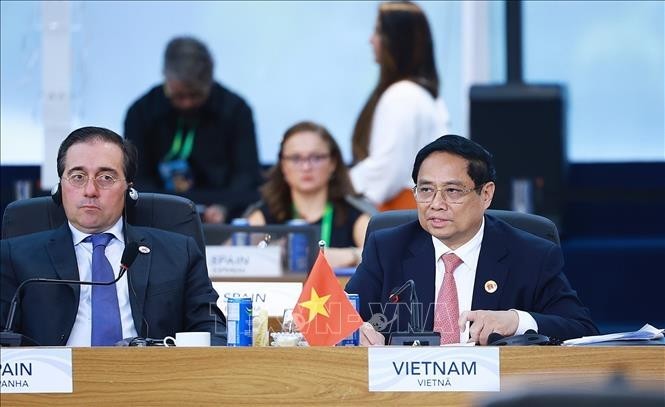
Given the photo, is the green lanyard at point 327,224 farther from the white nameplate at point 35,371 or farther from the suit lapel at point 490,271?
the white nameplate at point 35,371

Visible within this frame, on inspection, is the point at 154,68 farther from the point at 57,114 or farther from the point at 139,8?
the point at 57,114

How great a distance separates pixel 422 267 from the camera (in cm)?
480

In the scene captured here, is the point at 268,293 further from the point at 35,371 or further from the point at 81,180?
the point at 35,371

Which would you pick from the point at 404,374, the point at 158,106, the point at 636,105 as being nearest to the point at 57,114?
A: the point at 158,106

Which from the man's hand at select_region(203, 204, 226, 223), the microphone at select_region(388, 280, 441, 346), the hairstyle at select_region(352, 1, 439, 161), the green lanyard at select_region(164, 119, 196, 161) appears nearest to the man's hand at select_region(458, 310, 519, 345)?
→ the microphone at select_region(388, 280, 441, 346)

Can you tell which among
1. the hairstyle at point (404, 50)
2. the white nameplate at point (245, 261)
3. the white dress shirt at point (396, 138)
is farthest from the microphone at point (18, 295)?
the hairstyle at point (404, 50)

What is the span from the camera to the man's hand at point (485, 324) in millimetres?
4281

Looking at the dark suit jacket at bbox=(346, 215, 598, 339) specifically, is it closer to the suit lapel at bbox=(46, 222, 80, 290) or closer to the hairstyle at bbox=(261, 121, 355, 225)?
the suit lapel at bbox=(46, 222, 80, 290)

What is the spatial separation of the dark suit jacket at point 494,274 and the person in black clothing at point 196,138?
412 cm

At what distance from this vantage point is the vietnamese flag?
4078mm

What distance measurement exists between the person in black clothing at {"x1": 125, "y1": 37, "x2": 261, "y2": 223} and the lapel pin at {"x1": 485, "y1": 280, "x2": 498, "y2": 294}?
4.30 meters

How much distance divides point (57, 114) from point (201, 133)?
3.18ft

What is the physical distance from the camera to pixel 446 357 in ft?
11.9

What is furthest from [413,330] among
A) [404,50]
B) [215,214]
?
[215,214]
